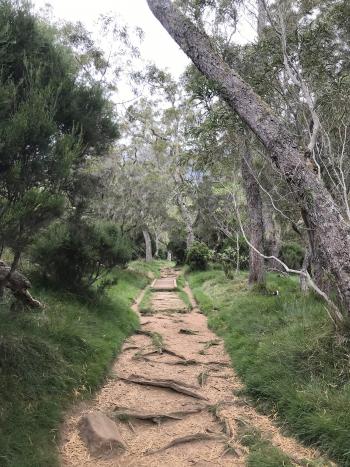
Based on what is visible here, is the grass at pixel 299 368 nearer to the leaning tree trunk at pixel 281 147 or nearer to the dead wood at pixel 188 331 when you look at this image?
the leaning tree trunk at pixel 281 147

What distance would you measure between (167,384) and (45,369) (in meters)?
1.88

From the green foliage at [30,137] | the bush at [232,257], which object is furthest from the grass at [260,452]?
the bush at [232,257]

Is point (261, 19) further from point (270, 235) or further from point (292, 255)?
point (292, 255)

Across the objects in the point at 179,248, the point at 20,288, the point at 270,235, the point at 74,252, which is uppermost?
the point at 270,235

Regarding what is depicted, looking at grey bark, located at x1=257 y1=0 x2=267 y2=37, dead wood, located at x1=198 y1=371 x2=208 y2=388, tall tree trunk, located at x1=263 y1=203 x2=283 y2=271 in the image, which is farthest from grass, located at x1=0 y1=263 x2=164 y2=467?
tall tree trunk, located at x1=263 y1=203 x2=283 y2=271

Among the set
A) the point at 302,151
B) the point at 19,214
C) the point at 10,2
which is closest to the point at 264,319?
the point at 302,151

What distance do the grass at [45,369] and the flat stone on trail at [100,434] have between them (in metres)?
0.32

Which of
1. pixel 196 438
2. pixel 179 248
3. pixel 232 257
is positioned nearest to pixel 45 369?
pixel 196 438

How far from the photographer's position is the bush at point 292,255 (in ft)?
84.3

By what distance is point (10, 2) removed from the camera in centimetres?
635

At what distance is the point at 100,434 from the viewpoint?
4.35 metres

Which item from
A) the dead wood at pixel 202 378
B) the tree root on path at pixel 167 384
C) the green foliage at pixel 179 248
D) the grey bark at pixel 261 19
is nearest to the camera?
the tree root on path at pixel 167 384

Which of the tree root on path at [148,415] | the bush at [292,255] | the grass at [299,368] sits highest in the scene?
the bush at [292,255]

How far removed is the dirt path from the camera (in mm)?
4074
